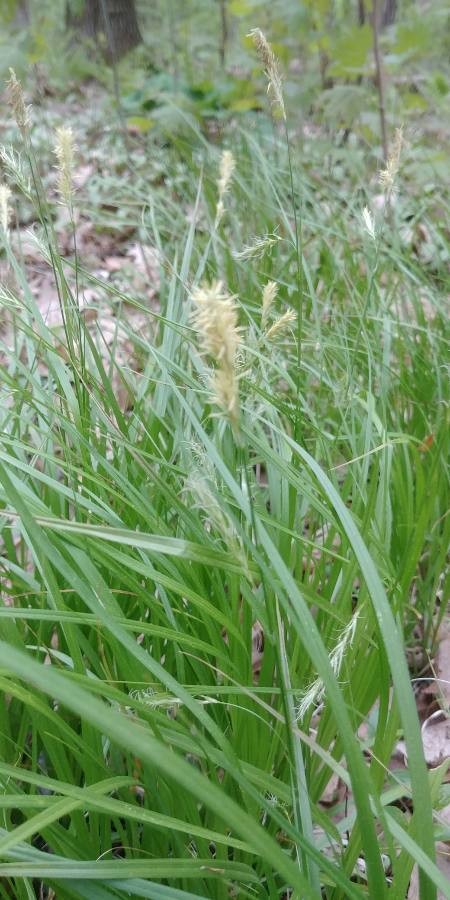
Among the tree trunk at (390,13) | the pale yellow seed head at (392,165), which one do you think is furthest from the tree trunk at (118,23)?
the pale yellow seed head at (392,165)

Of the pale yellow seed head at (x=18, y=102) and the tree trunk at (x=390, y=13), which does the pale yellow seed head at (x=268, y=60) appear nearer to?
the pale yellow seed head at (x=18, y=102)

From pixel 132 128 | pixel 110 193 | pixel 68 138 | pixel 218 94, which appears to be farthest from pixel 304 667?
pixel 132 128

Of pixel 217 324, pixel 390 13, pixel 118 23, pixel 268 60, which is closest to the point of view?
pixel 217 324

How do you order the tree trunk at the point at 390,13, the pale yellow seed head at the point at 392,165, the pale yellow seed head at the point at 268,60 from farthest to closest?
the tree trunk at the point at 390,13, the pale yellow seed head at the point at 392,165, the pale yellow seed head at the point at 268,60

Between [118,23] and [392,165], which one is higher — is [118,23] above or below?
above

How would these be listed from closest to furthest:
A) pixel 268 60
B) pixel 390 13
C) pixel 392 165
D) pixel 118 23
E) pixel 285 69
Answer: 1. pixel 268 60
2. pixel 392 165
3. pixel 285 69
4. pixel 118 23
5. pixel 390 13

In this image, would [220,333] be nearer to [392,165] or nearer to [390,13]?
[392,165]

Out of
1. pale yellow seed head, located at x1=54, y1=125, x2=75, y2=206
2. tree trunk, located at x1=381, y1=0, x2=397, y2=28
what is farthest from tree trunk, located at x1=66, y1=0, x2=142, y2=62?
pale yellow seed head, located at x1=54, y1=125, x2=75, y2=206

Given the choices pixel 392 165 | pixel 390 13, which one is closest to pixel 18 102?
pixel 392 165

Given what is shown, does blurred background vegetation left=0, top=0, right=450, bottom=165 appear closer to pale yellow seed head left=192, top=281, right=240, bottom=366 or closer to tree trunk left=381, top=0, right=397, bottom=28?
tree trunk left=381, top=0, right=397, bottom=28
